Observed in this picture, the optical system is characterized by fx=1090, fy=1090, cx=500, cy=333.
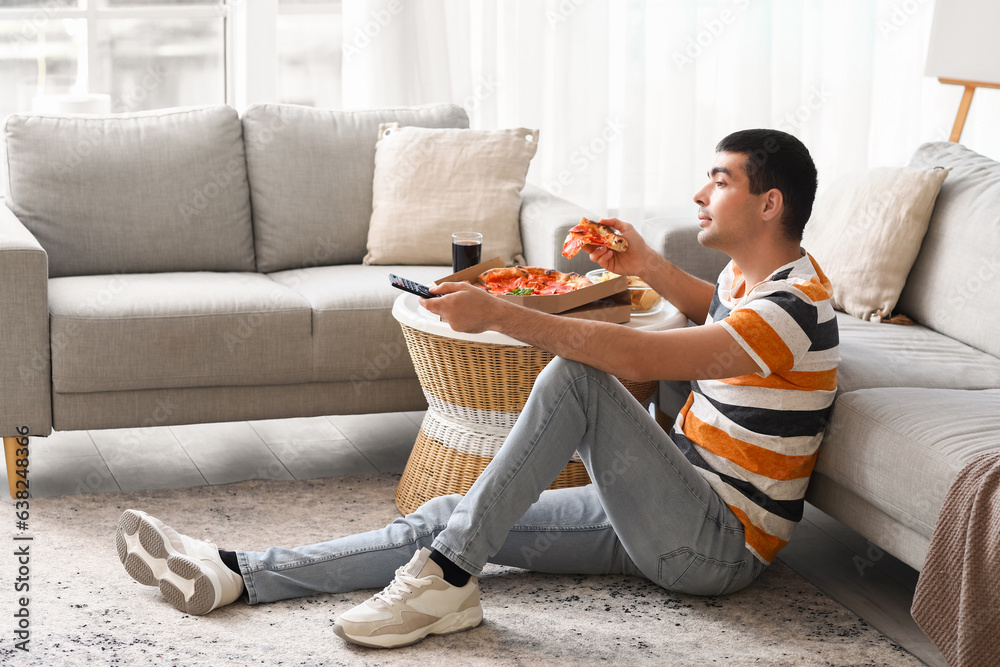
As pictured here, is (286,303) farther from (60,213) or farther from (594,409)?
(594,409)

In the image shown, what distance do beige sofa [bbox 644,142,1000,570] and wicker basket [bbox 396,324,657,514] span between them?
0.50 m

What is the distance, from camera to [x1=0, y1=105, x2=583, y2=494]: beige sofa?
2520 mm

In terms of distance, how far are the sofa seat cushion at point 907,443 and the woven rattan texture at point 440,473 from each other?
57cm

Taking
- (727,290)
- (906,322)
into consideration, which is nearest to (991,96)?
(906,322)

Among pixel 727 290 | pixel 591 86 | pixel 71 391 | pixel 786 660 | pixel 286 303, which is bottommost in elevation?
pixel 786 660

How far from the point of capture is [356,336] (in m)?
2.71

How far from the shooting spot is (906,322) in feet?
8.98

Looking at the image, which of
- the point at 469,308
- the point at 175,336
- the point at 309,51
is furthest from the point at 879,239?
the point at 309,51

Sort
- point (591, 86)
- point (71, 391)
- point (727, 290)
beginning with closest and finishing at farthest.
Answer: point (727, 290)
point (71, 391)
point (591, 86)

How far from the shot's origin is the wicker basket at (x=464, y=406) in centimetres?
229

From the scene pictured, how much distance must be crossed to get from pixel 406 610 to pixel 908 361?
48.8 inches

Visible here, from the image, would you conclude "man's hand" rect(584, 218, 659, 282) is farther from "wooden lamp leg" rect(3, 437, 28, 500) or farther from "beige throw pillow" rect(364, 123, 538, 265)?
"wooden lamp leg" rect(3, 437, 28, 500)

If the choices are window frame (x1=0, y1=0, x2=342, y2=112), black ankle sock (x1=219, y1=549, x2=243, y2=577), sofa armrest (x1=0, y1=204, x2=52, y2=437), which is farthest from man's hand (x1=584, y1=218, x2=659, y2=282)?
window frame (x1=0, y1=0, x2=342, y2=112)

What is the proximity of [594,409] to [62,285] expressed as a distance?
1570 mm
